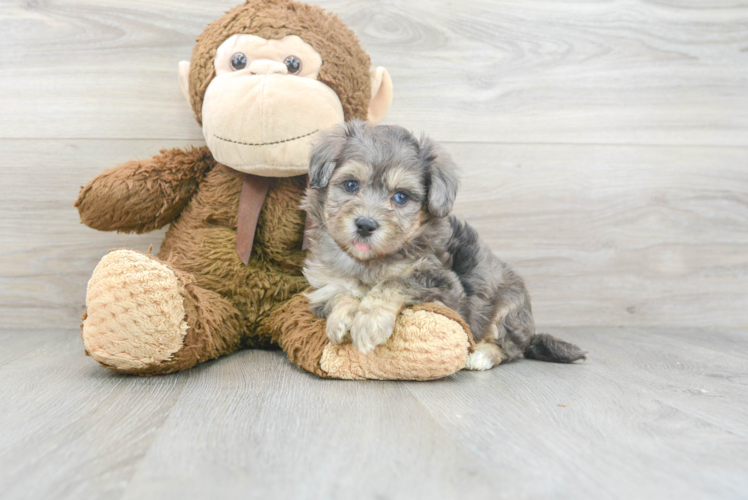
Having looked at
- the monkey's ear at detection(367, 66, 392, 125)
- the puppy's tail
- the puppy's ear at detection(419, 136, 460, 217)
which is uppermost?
the monkey's ear at detection(367, 66, 392, 125)

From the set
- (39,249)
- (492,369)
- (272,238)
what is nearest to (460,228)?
(492,369)

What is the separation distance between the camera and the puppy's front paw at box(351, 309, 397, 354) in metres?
1.71

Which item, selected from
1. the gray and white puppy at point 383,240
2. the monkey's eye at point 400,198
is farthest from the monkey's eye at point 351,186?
the monkey's eye at point 400,198

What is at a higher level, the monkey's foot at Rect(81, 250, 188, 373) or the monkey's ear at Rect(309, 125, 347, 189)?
the monkey's ear at Rect(309, 125, 347, 189)

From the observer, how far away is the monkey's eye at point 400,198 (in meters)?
1.85

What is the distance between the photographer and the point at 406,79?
2734 mm

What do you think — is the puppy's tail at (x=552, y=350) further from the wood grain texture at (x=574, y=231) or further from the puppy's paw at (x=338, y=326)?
the puppy's paw at (x=338, y=326)

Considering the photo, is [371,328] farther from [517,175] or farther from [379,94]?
[517,175]

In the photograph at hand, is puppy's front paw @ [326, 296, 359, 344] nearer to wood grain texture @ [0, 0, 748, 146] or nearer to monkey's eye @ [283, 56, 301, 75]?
monkey's eye @ [283, 56, 301, 75]

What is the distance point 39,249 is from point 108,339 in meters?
1.26

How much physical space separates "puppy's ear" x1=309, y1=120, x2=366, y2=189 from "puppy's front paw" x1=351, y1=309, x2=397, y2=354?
473mm

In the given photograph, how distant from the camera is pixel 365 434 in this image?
53.3 inches

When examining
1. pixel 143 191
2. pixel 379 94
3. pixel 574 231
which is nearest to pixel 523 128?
pixel 574 231

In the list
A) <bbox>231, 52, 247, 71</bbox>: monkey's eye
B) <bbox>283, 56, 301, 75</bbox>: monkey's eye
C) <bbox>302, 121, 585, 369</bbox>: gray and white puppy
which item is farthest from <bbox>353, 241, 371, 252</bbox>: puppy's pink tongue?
<bbox>231, 52, 247, 71</bbox>: monkey's eye
